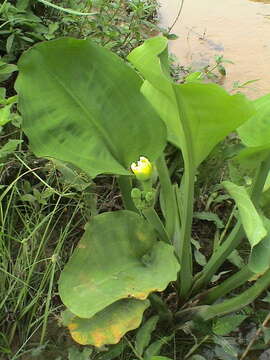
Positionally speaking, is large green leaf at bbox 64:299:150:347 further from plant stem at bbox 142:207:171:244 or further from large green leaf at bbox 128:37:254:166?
large green leaf at bbox 128:37:254:166

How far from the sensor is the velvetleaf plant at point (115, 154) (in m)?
1.01

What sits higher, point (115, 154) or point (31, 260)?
point (115, 154)

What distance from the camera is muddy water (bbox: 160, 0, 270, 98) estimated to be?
218 cm

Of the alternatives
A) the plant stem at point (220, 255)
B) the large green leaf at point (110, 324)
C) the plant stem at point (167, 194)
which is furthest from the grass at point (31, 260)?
the plant stem at point (220, 255)

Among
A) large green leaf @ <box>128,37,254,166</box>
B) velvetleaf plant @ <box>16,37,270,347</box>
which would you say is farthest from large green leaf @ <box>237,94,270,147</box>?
large green leaf @ <box>128,37,254,166</box>

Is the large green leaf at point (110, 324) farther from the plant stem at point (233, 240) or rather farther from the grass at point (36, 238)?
the plant stem at point (233, 240)

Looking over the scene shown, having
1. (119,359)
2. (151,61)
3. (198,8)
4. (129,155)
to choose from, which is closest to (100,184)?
(129,155)

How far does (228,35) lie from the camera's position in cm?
243

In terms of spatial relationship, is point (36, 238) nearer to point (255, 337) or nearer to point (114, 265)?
point (114, 265)

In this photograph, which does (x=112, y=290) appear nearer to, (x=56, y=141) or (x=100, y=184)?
(x=56, y=141)

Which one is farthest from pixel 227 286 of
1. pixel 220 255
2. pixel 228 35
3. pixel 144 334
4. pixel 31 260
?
pixel 228 35

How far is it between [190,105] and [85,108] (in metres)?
0.30

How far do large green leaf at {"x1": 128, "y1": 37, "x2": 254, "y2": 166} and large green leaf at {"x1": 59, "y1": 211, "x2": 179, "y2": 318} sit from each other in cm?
23

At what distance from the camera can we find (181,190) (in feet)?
4.36
